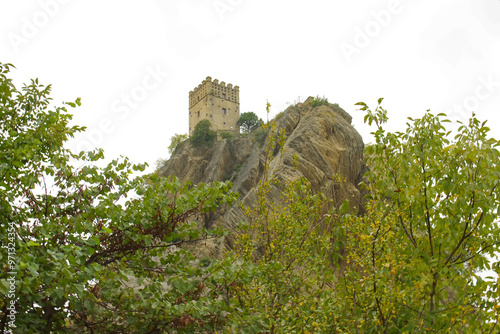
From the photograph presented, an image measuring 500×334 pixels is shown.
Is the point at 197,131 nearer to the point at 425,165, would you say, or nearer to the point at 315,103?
the point at 315,103

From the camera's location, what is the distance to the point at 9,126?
676 cm

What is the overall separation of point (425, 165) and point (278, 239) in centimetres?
379

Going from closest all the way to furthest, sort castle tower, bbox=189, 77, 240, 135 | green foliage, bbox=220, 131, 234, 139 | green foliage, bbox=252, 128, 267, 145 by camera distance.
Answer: green foliage, bbox=252, 128, 267, 145 → green foliage, bbox=220, 131, 234, 139 → castle tower, bbox=189, 77, 240, 135

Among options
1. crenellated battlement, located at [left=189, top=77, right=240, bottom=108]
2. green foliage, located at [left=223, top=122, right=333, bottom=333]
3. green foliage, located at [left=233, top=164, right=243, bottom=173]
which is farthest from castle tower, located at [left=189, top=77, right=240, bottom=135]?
green foliage, located at [left=223, top=122, right=333, bottom=333]

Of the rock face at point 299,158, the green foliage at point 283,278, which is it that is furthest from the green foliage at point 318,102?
the green foliage at point 283,278

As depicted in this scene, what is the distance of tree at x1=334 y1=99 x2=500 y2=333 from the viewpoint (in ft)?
16.0

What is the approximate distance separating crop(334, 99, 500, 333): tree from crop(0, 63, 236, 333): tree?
8.01ft

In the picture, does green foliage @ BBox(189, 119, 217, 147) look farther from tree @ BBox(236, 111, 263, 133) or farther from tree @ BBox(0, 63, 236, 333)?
tree @ BBox(0, 63, 236, 333)

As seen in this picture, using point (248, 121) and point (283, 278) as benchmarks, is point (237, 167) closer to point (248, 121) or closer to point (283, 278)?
point (248, 121)

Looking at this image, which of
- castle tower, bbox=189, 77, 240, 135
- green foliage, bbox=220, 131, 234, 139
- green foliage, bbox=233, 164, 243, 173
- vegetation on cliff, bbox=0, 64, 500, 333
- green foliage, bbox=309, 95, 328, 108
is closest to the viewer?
vegetation on cliff, bbox=0, 64, 500, 333

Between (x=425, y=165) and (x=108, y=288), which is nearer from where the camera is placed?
(x=425, y=165)

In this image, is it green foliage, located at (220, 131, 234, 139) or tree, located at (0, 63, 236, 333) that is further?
green foliage, located at (220, 131, 234, 139)

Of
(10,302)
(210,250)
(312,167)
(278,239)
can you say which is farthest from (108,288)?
(312,167)

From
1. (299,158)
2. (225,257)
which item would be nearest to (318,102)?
(299,158)
